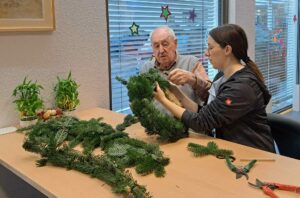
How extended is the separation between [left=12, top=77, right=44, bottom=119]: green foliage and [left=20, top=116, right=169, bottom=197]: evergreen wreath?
0.75 ft

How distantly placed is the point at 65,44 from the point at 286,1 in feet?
10.9

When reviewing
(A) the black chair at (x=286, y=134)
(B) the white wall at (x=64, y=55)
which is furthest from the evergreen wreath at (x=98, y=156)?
(A) the black chair at (x=286, y=134)

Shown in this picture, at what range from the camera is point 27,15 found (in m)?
1.83

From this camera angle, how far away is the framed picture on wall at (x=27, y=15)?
1.75 metres

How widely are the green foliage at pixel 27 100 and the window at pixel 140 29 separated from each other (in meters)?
0.72

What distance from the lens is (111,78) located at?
242cm

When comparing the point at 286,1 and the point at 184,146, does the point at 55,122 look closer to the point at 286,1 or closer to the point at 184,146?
the point at 184,146

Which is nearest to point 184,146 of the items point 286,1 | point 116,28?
point 116,28

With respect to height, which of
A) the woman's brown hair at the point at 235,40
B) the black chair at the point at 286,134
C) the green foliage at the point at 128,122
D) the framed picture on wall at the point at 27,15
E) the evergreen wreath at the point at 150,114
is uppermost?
the framed picture on wall at the point at 27,15

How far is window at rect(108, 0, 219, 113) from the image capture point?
97.0 inches

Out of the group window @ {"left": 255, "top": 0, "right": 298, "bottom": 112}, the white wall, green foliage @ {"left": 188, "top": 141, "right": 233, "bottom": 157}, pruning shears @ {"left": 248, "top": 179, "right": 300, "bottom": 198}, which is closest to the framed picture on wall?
the white wall

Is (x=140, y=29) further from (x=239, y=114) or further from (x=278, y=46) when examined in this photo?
(x=278, y=46)

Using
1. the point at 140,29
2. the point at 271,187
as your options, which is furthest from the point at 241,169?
the point at 140,29

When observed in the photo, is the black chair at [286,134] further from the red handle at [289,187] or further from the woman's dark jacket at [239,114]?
the red handle at [289,187]
